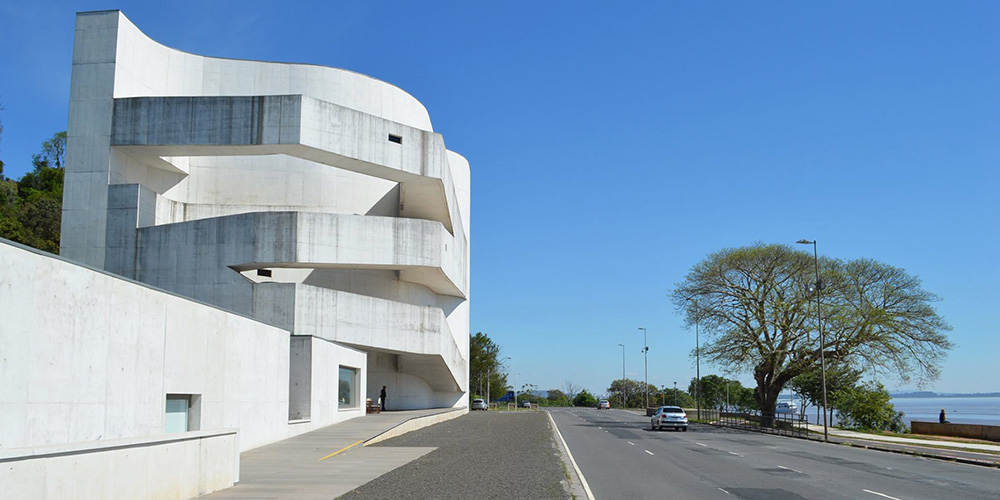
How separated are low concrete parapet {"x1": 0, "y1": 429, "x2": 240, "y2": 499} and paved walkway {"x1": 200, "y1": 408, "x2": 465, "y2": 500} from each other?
497 millimetres

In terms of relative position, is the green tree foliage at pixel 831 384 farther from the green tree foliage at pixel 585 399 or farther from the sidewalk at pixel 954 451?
the green tree foliage at pixel 585 399

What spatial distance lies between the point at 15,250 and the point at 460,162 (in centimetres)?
5607

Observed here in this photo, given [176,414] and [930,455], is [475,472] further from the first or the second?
[930,455]

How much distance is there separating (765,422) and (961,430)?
11.2 m

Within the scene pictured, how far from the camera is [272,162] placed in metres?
45.8

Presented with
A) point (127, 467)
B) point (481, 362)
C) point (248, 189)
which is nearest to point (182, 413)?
point (127, 467)

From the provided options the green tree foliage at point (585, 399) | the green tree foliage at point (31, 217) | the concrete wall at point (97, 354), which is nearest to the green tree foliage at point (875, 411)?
the concrete wall at point (97, 354)

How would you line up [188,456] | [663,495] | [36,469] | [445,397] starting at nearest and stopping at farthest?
[36,469] → [188,456] → [663,495] → [445,397]

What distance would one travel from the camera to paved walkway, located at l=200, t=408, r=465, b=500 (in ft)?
45.5

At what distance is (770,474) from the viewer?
61.1 feet

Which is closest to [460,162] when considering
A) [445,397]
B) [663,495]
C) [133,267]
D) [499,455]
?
[445,397]

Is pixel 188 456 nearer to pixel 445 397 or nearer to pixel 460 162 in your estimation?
pixel 445 397

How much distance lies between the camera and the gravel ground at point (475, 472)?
13.8 meters

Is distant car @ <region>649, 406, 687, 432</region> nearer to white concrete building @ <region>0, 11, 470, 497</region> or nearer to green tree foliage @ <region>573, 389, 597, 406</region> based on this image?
white concrete building @ <region>0, 11, 470, 497</region>
